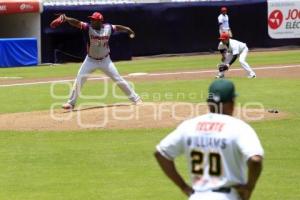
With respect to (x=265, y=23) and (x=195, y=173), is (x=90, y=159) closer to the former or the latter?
(x=195, y=173)

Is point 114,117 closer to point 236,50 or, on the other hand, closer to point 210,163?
point 236,50

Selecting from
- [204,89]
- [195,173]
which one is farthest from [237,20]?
[195,173]

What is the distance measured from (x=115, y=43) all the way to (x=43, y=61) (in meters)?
3.38

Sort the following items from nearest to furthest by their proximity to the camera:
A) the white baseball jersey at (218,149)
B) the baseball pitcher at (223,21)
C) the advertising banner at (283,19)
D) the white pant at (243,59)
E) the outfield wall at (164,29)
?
the white baseball jersey at (218,149)
the white pant at (243,59)
the outfield wall at (164,29)
the baseball pitcher at (223,21)
the advertising banner at (283,19)

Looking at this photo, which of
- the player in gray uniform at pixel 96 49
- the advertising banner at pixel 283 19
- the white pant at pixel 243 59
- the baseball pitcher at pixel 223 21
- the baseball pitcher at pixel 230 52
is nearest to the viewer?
the player in gray uniform at pixel 96 49

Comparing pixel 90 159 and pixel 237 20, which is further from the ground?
pixel 237 20

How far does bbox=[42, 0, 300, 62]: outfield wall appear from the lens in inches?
1382

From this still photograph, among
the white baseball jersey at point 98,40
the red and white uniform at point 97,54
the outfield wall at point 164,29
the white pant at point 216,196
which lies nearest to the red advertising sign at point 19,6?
the outfield wall at point 164,29

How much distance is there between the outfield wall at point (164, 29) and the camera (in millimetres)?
35094

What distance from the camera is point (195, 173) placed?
593 cm

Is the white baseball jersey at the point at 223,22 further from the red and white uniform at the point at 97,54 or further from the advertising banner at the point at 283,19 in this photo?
the red and white uniform at the point at 97,54

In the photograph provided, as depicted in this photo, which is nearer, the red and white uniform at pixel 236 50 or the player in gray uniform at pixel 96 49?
the player in gray uniform at pixel 96 49

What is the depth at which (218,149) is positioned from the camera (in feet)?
19.0

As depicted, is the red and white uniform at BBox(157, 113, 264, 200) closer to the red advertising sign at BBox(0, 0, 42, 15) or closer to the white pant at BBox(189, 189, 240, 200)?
the white pant at BBox(189, 189, 240, 200)
